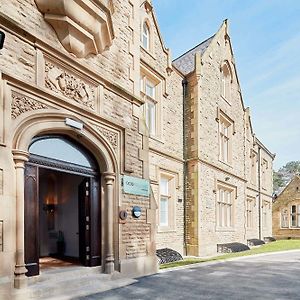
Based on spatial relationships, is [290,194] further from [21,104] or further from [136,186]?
[21,104]

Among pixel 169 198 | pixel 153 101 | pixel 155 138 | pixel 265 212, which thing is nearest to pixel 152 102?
pixel 153 101

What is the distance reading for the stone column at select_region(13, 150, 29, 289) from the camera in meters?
5.97

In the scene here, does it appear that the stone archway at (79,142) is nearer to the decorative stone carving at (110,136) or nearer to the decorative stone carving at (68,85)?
the decorative stone carving at (110,136)

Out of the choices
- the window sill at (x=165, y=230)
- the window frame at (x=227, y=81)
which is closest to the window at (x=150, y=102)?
the window sill at (x=165, y=230)

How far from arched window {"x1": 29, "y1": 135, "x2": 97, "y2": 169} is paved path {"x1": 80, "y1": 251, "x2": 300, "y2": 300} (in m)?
2.81

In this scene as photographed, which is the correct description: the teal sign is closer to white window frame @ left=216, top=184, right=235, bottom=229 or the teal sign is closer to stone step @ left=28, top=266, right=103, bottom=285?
stone step @ left=28, top=266, right=103, bottom=285

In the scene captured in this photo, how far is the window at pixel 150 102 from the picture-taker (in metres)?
12.9

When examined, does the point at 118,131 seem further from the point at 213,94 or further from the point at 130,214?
the point at 213,94

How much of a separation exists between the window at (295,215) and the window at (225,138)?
1486cm

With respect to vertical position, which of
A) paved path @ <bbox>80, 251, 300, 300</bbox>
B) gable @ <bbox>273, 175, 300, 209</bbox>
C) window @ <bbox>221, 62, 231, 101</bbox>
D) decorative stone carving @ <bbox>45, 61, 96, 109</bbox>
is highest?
window @ <bbox>221, 62, 231, 101</bbox>

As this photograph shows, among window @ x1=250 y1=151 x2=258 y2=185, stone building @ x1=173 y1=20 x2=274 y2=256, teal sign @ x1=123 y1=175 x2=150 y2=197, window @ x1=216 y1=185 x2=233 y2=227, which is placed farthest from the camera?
window @ x1=250 y1=151 x2=258 y2=185

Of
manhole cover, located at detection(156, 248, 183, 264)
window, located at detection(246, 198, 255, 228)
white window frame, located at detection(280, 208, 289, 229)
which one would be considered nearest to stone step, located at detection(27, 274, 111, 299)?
manhole cover, located at detection(156, 248, 183, 264)

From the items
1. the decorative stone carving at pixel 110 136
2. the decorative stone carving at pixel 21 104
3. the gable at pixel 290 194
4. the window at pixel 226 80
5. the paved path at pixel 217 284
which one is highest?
the window at pixel 226 80

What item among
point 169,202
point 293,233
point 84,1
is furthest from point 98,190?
point 293,233
